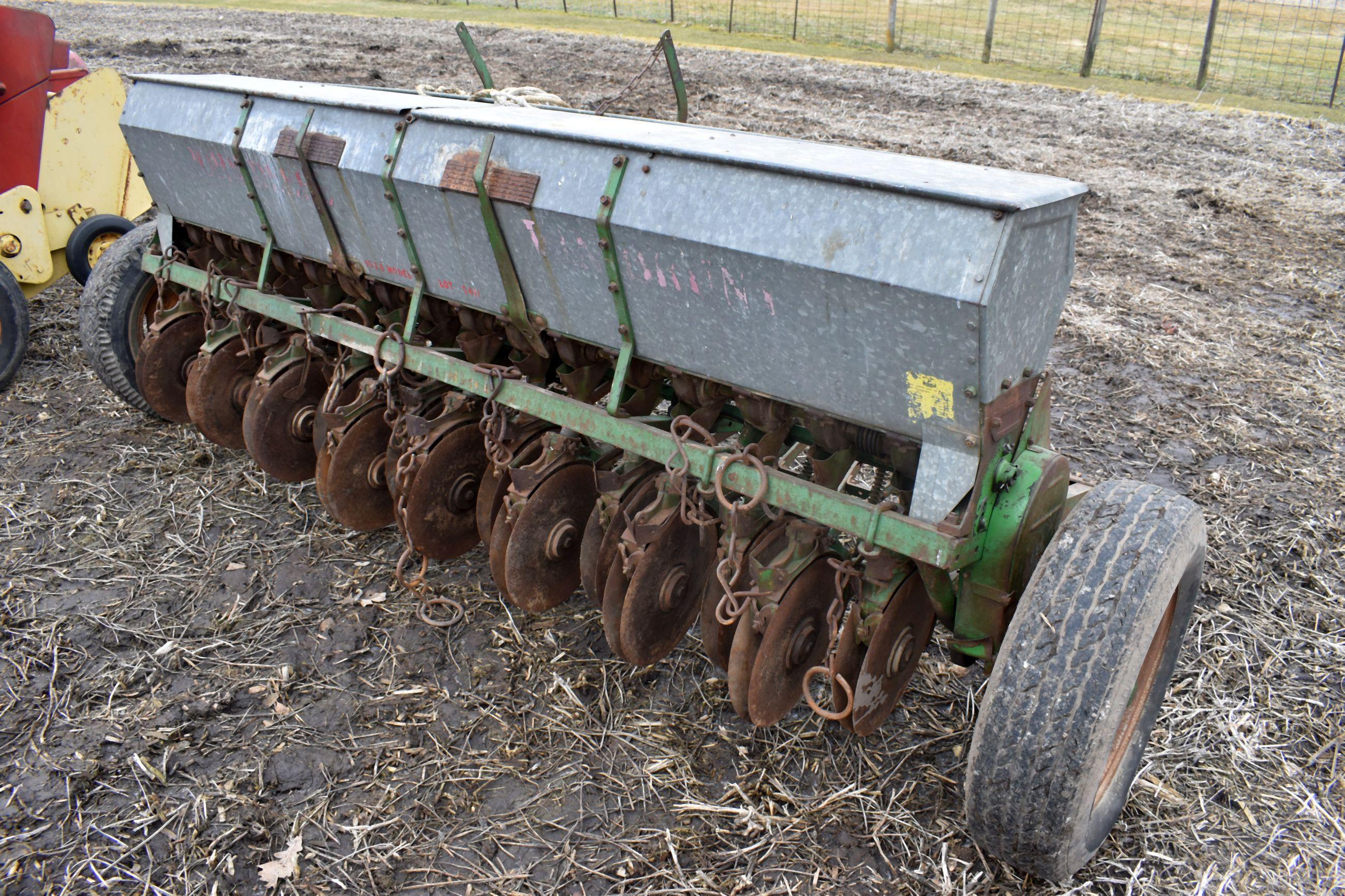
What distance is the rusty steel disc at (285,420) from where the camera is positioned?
3.51 metres

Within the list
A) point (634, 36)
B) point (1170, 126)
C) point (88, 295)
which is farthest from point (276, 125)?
point (634, 36)

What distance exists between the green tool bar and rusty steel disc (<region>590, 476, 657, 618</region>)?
0.57ft

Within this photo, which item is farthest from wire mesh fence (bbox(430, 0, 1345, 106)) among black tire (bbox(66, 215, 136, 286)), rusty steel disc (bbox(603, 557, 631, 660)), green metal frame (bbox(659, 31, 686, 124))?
rusty steel disc (bbox(603, 557, 631, 660))

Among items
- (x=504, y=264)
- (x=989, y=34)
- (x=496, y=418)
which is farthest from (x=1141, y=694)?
(x=989, y=34)

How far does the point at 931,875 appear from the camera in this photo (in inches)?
91.5

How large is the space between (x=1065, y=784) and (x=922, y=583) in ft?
2.21

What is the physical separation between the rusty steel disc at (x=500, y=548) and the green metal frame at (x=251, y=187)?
1401 mm

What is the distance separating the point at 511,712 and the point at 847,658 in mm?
1048

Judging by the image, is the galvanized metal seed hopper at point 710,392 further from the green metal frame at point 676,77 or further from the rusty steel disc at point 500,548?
the green metal frame at point 676,77

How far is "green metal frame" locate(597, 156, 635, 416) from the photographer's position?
2428 mm

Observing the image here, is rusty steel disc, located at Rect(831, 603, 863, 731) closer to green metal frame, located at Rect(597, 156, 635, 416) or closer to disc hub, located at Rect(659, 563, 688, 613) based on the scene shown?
disc hub, located at Rect(659, 563, 688, 613)

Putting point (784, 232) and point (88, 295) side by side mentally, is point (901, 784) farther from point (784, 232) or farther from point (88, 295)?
point (88, 295)

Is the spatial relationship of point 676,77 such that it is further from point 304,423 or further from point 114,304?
point 114,304

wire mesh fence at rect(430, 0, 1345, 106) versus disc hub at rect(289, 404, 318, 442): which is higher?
wire mesh fence at rect(430, 0, 1345, 106)
